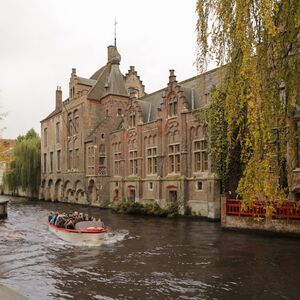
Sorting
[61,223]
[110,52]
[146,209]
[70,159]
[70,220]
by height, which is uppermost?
[110,52]

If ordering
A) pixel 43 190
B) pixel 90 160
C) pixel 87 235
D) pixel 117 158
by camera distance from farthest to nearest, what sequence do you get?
pixel 43 190 → pixel 90 160 → pixel 117 158 → pixel 87 235

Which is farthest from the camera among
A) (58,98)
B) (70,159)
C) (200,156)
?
(58,98)

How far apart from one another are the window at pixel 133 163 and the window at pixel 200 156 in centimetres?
925

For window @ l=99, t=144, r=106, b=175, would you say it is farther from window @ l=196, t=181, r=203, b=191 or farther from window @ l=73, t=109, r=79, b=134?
window @ l=196, t=181, r=203, b=191

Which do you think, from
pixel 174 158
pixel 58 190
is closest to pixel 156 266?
pixel 174 158

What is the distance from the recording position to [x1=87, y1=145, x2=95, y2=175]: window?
140 feet

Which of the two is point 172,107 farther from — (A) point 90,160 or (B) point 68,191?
(B) point 68,191

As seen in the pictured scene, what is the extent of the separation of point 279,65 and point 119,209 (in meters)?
26.5

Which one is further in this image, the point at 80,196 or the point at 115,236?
the point at 80,196

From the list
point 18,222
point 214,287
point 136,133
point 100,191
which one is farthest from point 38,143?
point 214,287

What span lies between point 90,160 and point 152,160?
11374mm

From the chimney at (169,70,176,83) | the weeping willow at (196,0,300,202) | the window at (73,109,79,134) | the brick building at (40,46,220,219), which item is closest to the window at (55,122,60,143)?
the brick building at (40,46,220,219)

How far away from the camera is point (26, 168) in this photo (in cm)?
5681

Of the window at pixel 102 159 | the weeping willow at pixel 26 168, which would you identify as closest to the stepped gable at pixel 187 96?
the window at pixel 102 159
